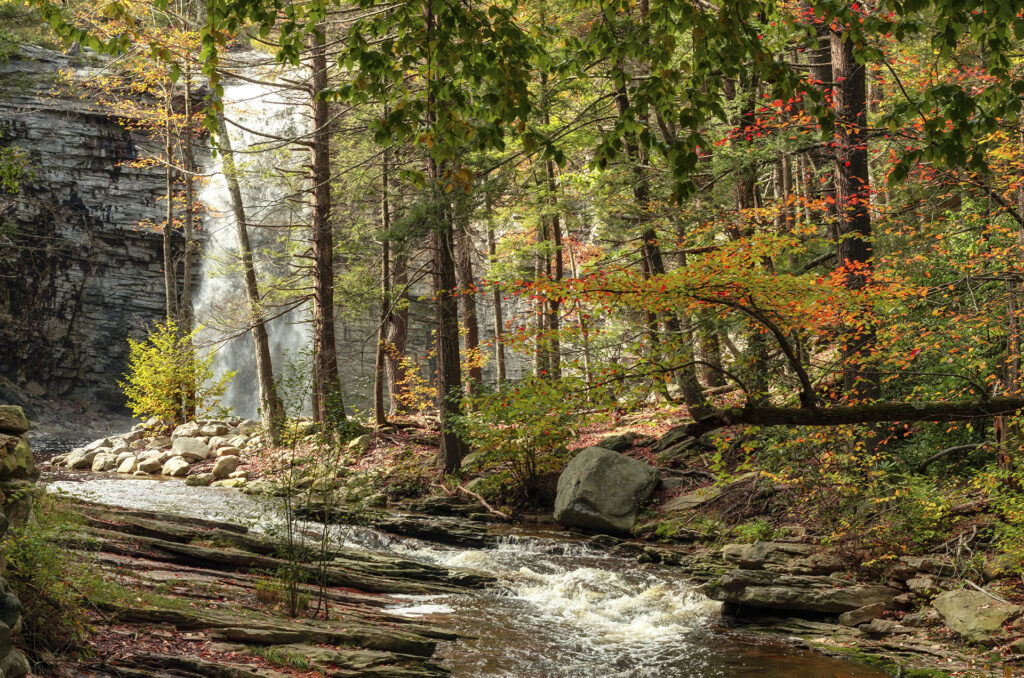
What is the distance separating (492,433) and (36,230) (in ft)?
76.7

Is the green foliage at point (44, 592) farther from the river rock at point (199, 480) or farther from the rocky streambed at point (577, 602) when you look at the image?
the river rock at point (199, 480)

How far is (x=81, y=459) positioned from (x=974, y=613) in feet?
58.9

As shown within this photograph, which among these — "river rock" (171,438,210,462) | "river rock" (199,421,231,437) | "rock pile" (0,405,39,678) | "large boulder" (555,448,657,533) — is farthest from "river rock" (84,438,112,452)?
"rock pile" (0,405,39,678)

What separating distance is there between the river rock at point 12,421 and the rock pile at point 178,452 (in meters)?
10.2

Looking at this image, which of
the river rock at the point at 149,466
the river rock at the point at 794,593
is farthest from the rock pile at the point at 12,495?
the river rock at the point at 149,466

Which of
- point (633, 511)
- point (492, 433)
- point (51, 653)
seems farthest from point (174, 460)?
point (51, 653)

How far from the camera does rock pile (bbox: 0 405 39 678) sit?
3.43m

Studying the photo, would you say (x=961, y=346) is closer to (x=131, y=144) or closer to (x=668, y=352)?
(x=668, y=352)

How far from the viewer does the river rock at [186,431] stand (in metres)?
18.1

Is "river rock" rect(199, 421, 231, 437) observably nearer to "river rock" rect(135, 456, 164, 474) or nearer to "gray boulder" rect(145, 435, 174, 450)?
"gray boulder" rect(145, 435, 174, 450)

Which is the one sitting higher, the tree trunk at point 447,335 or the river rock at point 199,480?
the tree trunk at point 447,335

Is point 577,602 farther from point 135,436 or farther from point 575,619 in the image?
point 135,436

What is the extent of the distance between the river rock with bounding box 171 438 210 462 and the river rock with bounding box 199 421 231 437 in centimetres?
85

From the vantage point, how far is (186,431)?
18188 millimetres
